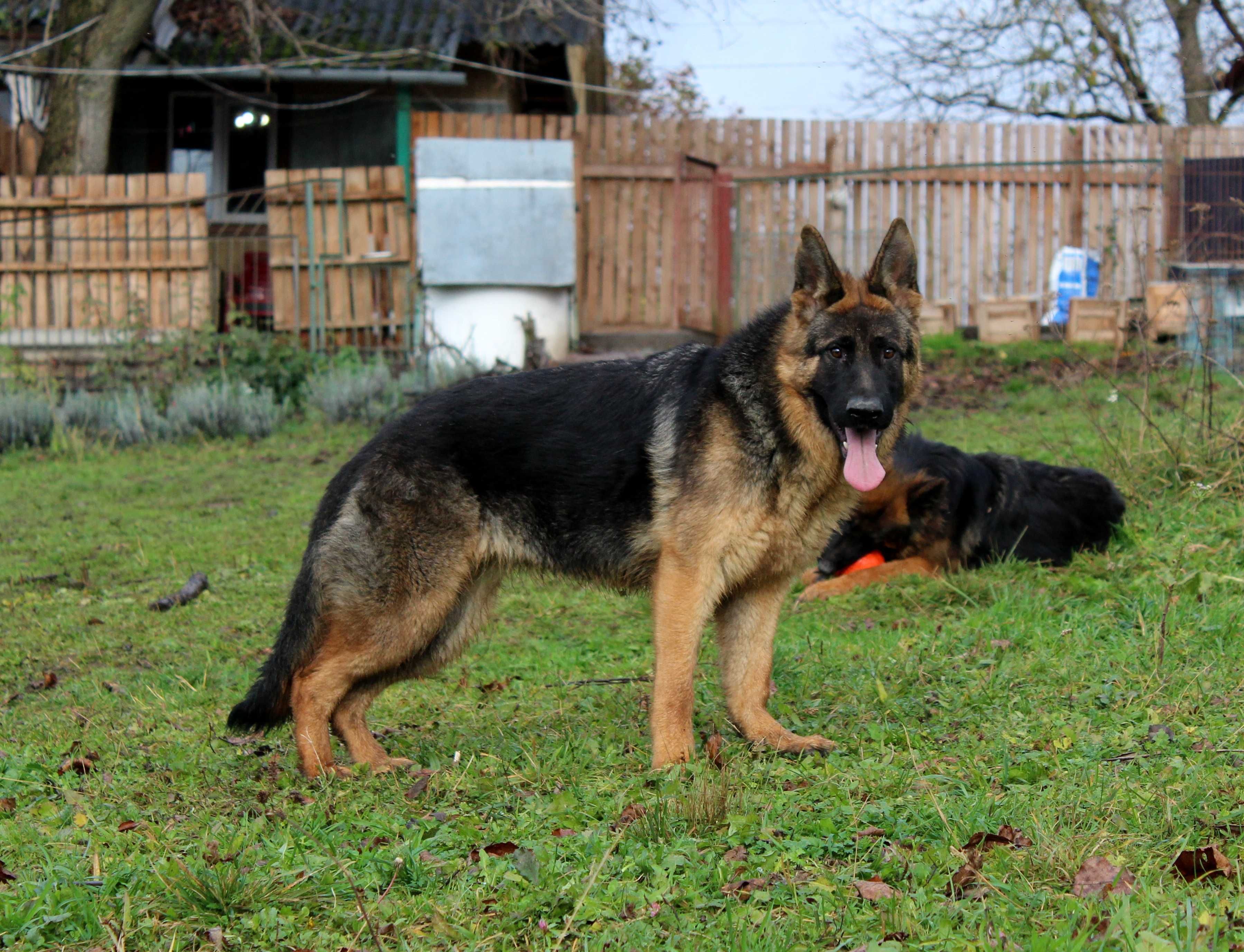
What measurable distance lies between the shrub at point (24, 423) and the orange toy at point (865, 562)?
8.75m

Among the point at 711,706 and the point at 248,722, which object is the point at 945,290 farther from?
the point at 248,722

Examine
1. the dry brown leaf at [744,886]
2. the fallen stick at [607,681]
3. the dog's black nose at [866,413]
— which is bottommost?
the fallen stick at [607,681]

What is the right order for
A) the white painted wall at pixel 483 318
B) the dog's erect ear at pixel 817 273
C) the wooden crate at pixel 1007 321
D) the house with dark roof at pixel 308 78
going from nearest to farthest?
the dog's erect ear at pixel 817 273 → the white painted wall at pixel 483 318 → the wooden crate at pixel 1007 321 → the house with dark roof at pixel 308 78

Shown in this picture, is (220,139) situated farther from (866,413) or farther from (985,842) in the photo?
(985,842)

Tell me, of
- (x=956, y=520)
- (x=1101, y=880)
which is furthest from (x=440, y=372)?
(x=1101, y=880)

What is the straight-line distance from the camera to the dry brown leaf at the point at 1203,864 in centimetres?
305

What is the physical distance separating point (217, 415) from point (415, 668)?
8.52m

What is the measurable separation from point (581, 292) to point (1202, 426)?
992cm

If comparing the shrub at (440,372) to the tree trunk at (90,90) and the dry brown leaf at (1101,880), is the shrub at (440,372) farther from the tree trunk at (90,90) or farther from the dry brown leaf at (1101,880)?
the dry brown leaf at (1101,880)

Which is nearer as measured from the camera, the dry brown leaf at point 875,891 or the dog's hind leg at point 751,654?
the dry brown leaf at point 875,891

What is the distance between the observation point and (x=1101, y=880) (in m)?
3.02

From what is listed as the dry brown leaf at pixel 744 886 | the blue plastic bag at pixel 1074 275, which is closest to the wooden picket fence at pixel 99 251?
the blue plastic bag at pixel 1074 275

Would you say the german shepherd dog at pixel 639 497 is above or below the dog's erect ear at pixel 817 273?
below

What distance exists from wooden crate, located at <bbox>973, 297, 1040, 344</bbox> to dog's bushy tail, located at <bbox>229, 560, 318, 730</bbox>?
12978 millimetres
